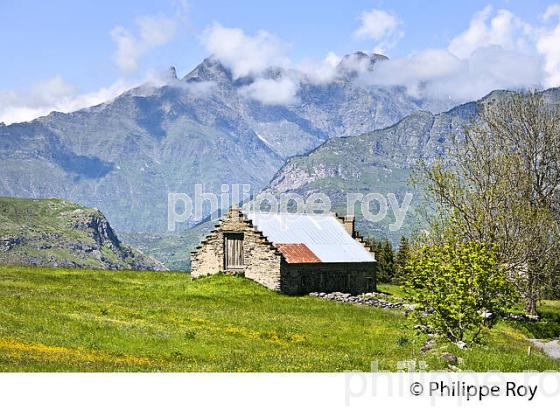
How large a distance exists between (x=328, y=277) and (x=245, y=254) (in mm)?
9370

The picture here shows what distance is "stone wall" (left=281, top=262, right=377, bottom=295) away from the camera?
74.1 meters

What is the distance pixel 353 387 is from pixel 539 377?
21.5ft

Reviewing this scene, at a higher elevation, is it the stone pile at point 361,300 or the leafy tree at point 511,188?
the leafy tree at point 511,188

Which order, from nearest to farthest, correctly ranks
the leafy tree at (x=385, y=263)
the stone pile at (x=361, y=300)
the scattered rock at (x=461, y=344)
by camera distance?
the scattered rock at (x=461, y=344)
the stone pile at (x=361, y=300)
the leafy tree at (x=385, y=263)

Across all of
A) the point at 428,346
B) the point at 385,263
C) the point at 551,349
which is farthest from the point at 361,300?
the point at 385,263

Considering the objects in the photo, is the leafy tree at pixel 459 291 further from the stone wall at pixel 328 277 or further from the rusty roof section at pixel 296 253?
the rusty roof section at pixel 296 253

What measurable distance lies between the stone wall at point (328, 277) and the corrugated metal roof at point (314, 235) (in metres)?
0.91

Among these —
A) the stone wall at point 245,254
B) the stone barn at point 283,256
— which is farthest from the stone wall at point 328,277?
the stone wall at point 245,254

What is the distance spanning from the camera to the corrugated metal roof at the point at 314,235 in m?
79.6

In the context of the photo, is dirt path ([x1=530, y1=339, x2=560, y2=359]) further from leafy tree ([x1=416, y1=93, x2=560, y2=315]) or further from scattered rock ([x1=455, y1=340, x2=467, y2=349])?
leafy tree ([x1=416, y1=93, x2=560, y2=315])

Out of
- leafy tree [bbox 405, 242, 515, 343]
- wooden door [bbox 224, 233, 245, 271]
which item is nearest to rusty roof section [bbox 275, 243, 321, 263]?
wooden door [bbox 224, 233, 245, 271]

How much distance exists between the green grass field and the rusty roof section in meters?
4.85

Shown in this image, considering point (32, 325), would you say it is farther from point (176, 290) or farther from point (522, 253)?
point (522, 253)

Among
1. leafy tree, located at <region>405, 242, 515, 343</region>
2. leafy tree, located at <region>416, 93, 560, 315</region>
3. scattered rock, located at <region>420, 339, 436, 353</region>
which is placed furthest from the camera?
leafy tree, located at <region>416, 93, 560, 315</region>
